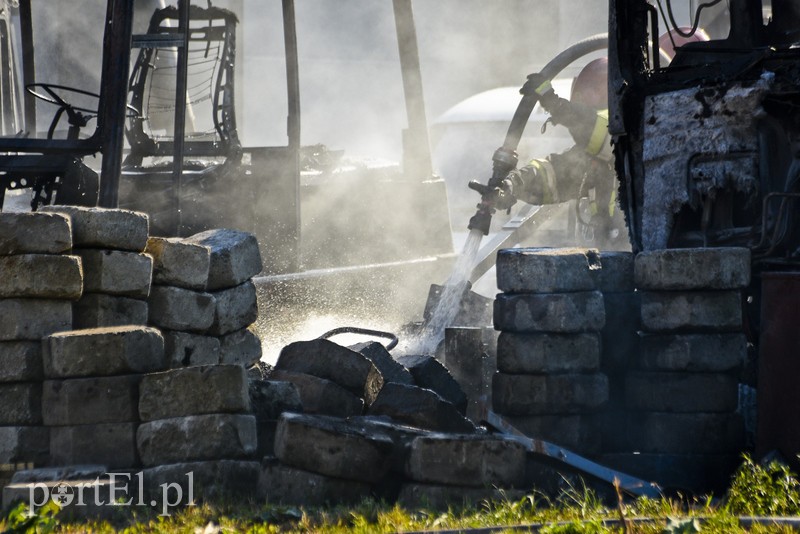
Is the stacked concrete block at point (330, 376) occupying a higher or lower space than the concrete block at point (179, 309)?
lower

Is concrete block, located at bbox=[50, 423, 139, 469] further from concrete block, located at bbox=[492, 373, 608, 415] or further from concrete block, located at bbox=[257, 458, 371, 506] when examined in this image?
concrete block, located at bbox=[492, 373, 608, 415]

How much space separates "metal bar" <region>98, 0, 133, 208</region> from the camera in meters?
6.87

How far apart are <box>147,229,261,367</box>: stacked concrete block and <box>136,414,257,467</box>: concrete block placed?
0.93 metres

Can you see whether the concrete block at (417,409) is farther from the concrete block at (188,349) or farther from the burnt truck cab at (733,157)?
the burnt truck cab at (733,157)

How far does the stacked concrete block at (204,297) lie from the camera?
6008mm

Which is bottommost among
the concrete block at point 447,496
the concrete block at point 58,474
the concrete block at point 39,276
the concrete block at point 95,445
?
the concrete block at point 447,496

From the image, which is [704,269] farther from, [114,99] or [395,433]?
[114,99]

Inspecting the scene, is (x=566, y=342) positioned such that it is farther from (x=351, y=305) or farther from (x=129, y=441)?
(x=351, y=305)

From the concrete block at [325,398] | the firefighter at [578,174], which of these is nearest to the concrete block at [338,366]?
the concrete block at [325,398]

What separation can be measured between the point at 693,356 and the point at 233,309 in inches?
105

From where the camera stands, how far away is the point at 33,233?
5273mm

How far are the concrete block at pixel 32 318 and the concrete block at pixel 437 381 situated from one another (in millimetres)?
2241

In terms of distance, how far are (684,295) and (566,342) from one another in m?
0.71

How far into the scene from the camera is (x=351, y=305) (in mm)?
10141
